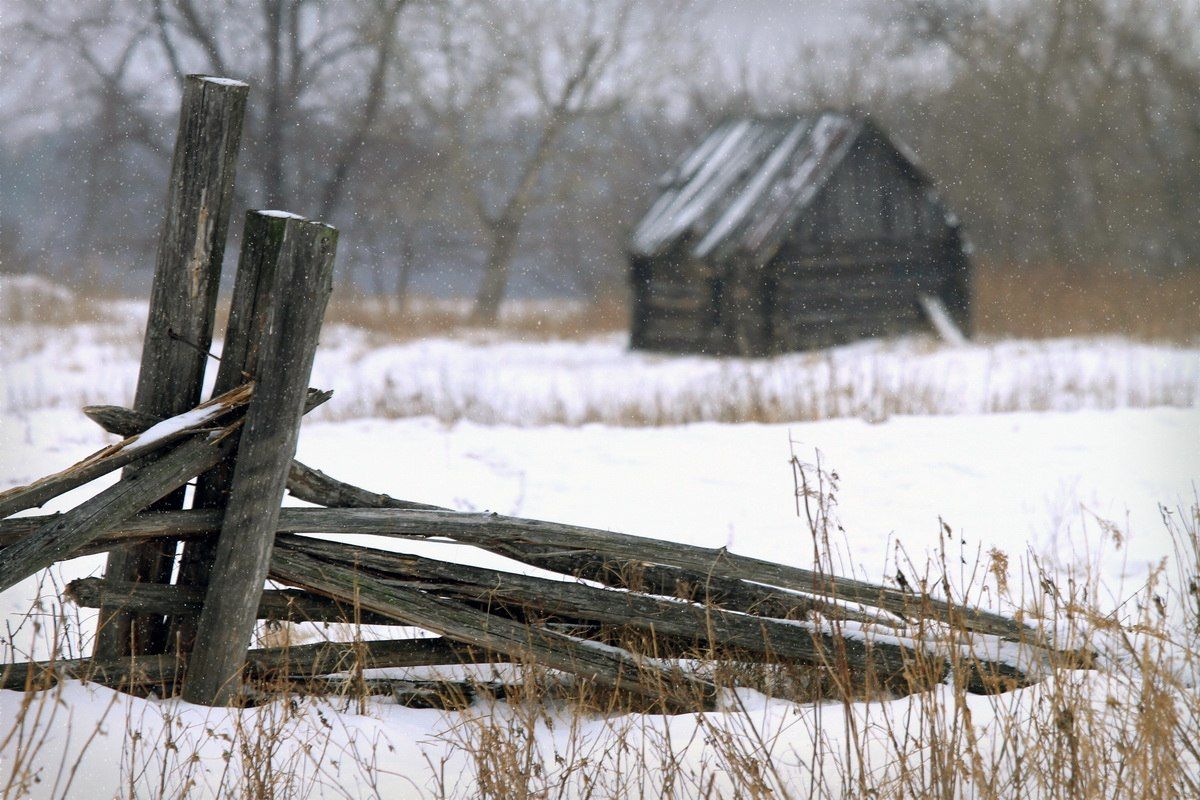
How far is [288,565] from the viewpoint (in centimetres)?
263

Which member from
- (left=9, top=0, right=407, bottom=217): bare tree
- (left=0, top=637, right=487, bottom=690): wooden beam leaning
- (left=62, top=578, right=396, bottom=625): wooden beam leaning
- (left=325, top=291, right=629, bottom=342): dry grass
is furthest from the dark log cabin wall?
(left=62, top=578, right=396, bottom=625): wooden beam leaning

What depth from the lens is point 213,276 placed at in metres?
2.58

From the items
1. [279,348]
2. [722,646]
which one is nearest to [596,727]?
[722,646]

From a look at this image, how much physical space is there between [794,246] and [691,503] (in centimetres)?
908

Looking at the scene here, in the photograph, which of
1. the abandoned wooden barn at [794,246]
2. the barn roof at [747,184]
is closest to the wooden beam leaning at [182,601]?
the abandoned wooden barn at [794,246]

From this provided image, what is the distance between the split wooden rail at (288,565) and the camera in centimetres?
243

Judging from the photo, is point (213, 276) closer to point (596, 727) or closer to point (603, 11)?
point (596, 727)

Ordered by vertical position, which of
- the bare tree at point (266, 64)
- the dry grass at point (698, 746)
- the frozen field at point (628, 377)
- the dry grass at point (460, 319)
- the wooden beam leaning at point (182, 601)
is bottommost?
the dry grass at point (698, 746)

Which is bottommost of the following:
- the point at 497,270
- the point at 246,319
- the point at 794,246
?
the point at 246,319

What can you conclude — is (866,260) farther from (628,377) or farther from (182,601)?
(182,601)

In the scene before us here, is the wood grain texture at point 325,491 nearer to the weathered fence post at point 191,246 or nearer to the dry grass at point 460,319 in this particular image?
the weathered fence post at point 191,246

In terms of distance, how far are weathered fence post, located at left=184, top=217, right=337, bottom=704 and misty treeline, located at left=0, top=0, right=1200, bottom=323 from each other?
12462 mm

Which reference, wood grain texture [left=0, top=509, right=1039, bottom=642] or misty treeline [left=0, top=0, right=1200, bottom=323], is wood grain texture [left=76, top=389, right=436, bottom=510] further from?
misty treeline [left=0, top=0, right=1200, bottom=323]

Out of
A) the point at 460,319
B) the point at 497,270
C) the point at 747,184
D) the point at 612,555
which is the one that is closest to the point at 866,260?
the point at 747,184
